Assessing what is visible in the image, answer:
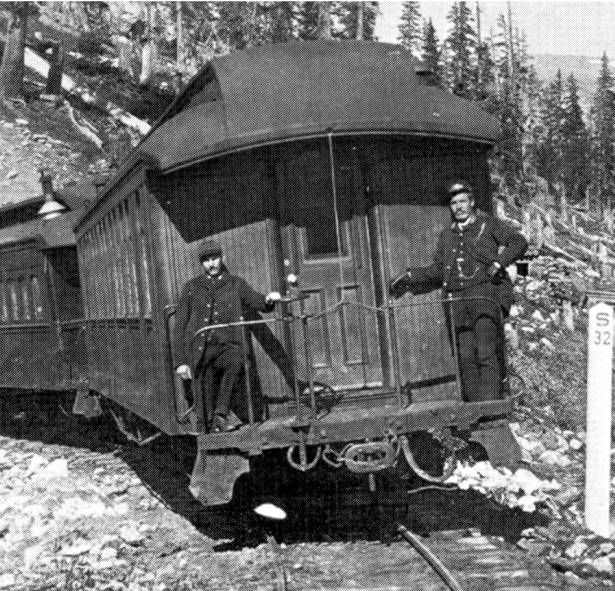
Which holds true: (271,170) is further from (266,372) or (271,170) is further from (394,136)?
(266,372)

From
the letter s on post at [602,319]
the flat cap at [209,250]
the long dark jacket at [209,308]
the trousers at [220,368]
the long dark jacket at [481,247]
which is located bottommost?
the trousers at [220,368]

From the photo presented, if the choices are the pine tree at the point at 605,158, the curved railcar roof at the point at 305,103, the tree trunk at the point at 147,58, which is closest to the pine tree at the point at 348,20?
the tree trunk at the point at 147,58

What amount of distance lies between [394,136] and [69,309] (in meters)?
8.80

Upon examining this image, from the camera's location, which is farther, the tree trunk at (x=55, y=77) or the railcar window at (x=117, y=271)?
the tree trunk at (x=55, y=77)

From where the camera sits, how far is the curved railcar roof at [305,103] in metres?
8.03

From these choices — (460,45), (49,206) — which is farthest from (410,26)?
(49,206)

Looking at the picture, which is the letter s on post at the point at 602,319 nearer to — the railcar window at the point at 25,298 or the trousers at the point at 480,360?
the trousers at the point at 480,360

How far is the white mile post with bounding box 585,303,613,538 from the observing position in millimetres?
7844

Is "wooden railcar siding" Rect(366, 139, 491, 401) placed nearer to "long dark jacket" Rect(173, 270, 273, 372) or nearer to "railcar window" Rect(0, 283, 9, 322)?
"long dark jacket" Rect(173, 270, 273, 372)

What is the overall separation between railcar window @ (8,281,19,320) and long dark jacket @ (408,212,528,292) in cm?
1112

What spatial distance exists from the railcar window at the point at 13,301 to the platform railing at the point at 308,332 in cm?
1017

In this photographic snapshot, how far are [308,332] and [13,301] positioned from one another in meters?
11.1

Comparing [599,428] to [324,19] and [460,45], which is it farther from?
[460,45]

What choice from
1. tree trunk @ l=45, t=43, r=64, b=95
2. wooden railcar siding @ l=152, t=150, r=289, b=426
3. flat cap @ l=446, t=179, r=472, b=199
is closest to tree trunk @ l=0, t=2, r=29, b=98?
tree trunk @ l=45, t=43, r=64, b=95
